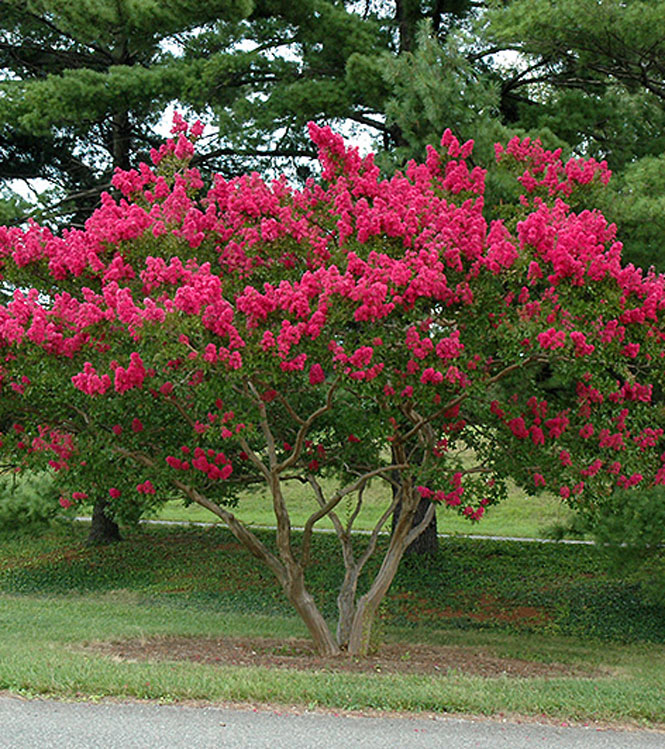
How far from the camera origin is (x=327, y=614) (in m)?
13.0

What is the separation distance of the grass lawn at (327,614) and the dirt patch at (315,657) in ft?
0.95

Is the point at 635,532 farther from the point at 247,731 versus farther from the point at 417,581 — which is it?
the point at 247,731

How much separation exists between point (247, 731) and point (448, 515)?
72.5 ft

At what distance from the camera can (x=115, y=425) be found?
8.12m

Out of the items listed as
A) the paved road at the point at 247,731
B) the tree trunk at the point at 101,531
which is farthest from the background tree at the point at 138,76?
the paved road at the point at 247,731

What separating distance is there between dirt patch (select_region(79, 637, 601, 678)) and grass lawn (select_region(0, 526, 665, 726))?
290mm

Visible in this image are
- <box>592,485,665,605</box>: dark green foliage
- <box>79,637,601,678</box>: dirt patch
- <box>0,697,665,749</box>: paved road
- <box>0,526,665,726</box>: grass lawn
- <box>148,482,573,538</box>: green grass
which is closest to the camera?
<box>0,697,665,749</box>: paved road

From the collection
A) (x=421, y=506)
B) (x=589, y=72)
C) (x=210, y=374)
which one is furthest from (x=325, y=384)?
(x=421, y=506)

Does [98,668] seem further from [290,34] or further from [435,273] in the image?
[290,34]

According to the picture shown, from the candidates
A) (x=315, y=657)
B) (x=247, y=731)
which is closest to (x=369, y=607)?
(x=315, y=657)

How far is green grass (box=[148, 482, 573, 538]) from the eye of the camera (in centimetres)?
2439

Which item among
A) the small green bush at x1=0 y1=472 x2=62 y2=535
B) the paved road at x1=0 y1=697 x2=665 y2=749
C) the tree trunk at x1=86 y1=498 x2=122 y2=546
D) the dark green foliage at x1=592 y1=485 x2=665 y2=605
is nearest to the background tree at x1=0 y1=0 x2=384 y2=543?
the small green bush at x1=0 y1=472 x2=62 y2=535

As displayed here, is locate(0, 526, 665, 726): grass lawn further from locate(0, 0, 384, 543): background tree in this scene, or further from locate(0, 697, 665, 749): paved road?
locate(0, 0, 384, 543): background tree

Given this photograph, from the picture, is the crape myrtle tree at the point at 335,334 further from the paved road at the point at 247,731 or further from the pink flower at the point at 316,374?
the paved road at the point at 247,731
